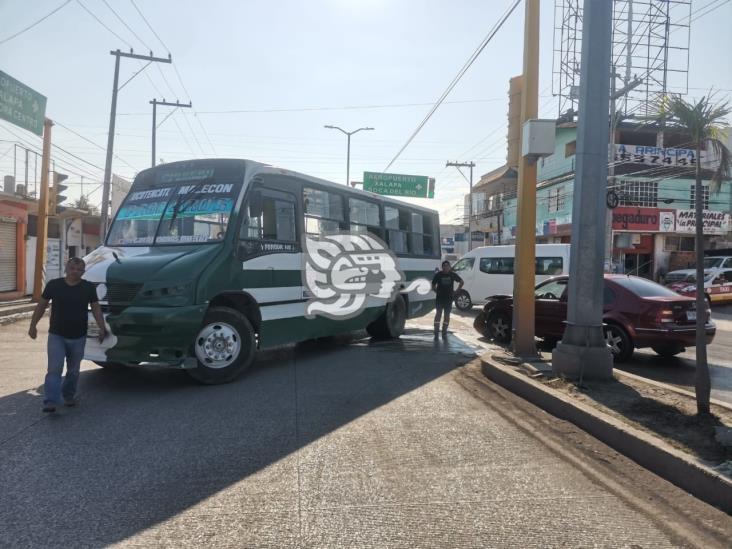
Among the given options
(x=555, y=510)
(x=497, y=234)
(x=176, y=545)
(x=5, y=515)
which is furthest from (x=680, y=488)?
(x=497, y=234)

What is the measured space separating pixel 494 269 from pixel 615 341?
10.2 m

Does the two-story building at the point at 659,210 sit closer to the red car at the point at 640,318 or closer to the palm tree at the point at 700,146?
the red car at the point at 640,318

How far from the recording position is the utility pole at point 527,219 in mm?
8773

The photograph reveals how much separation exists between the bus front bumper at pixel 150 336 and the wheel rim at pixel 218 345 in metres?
0.26

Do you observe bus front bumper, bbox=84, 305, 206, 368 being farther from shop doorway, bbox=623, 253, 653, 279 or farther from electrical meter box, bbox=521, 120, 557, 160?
shop doorway, bbox=623, 253, 653, 279

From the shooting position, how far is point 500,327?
38.1ft

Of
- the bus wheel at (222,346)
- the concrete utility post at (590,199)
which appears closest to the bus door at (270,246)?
the bus wheel at (222,346)

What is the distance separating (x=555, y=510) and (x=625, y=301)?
6752 millimetres

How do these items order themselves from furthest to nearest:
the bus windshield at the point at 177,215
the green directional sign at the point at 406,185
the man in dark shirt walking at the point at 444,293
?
the green directional sign at the point at 406,185 → the man in dark shirt walking at the point at 444,293 → the bus windshield at the point at 177,215

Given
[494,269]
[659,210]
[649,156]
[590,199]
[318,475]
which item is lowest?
[318,475]

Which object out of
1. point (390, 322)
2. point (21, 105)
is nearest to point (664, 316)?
point (390, 322)

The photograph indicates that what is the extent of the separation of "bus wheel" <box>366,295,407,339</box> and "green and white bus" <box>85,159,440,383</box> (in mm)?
1904

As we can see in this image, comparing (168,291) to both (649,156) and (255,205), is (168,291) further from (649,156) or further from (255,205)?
(649,156)

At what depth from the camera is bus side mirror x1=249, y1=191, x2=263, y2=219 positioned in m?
7.84
